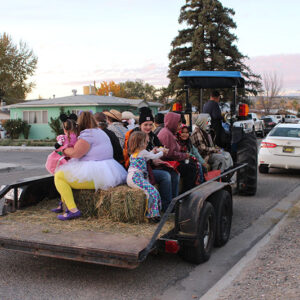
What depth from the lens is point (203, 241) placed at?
4984 mm

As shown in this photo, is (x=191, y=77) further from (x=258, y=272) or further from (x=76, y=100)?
(x=76, y=100)

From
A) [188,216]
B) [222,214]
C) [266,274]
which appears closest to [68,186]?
[188,216]

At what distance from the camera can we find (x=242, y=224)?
7.14m

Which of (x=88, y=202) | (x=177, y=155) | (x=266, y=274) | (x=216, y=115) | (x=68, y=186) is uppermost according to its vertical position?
(x=216, y=115)

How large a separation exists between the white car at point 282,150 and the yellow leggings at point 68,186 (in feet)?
25.7

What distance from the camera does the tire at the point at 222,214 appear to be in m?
5.59

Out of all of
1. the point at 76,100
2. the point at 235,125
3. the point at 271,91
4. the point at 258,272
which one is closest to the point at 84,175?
the point at 258,272

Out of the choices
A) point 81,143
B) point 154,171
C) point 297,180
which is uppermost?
point 81,143

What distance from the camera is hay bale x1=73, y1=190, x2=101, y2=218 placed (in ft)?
17.9

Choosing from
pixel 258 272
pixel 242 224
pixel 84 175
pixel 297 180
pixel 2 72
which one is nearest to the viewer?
pixel 258 272

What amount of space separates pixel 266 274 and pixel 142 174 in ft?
6.45

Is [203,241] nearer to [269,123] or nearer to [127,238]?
[127,238]

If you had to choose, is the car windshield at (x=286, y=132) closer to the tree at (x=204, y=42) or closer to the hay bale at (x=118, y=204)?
the hay bale at (x=118, y=204)

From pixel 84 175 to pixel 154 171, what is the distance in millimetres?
995
